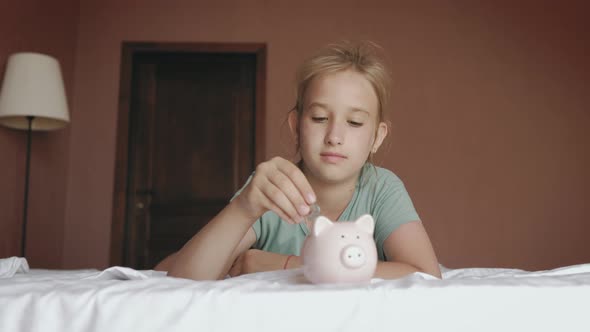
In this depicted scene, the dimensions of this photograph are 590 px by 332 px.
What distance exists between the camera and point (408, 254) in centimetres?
91

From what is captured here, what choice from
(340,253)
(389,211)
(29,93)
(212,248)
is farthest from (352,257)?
(29,93)

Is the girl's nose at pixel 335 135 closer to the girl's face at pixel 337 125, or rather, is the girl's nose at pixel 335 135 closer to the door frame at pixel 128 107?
the girl's face at pixel 337 125

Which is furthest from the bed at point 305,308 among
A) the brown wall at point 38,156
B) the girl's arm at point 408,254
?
the brown wall at point 38,156

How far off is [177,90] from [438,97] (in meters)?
1.76

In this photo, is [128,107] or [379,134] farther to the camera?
[128,107]

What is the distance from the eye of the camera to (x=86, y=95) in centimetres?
362

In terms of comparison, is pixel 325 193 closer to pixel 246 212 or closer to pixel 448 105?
pixel 246 212

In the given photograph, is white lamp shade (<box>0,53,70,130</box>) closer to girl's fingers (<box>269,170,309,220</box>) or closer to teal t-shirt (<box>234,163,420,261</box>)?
teal t-shirt (<box>234,163,420,261</box>)

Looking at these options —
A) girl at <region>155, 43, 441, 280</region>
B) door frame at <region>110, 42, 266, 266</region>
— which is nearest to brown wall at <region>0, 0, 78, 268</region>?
door frame at <region>110, 42, 266, 266</region>

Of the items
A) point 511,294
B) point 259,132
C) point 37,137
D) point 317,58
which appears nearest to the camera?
point 511,294

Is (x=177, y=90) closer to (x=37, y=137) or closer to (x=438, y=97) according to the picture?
(x=37, y=137)

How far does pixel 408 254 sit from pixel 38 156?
2.75m

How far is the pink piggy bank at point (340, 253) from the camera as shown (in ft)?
1.89

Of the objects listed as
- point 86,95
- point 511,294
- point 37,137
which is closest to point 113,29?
point 86,95
